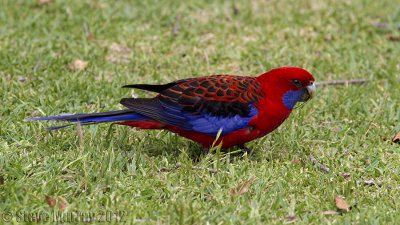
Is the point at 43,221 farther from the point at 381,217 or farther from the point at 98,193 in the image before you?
the point at 381,217

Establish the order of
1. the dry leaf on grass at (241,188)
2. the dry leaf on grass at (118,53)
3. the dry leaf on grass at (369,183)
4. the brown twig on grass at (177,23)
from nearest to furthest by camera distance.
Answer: the dry leaf on grass at (241,188) → the dry leaf on grass at (369,183) → the dry leaf on grass at (118,53) → the brown twig on grass at (177,23)

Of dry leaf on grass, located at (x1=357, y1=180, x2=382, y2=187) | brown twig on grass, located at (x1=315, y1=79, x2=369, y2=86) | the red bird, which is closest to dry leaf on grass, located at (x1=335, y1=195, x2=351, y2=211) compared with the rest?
dry leaf on grass, located at (x1=357, y1=180, x2=382, y2=187)

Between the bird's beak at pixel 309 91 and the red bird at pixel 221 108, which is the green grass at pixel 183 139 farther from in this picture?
the bird's beak at pixel 309 91

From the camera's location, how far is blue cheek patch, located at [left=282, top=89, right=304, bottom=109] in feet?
12.3

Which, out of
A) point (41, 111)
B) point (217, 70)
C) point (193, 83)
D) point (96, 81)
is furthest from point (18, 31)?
point (193, 83)

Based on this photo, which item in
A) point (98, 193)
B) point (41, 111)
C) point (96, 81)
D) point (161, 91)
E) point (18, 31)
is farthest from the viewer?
point (18, 31)

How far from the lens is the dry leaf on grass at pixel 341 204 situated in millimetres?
3175

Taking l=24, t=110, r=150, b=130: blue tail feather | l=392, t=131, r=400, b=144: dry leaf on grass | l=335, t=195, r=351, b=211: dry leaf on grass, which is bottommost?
l=335, t=195, r=351, b=211: dry leaf on grass

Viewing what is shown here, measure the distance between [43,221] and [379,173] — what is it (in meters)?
2.50

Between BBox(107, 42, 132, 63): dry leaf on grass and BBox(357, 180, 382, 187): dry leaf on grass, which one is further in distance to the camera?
BBox(107, 42, 132, 63): dry leaf on grass

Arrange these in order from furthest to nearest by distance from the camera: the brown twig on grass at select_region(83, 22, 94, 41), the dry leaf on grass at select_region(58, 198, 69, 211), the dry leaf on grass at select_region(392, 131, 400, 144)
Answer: the brown twig on grass at select_region(83, 22, 94, 41) < the dry leaf on grass at select_region(392, 131, 400, 144) < the dry leaf on grass at select_region(58, 198, 69, 211)

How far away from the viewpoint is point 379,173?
148 inches

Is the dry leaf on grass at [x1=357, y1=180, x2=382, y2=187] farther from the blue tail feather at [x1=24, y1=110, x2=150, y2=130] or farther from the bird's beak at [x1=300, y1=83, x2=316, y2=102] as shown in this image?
the blue tail feather at [x1=24, y1=110, x2=150, y2=130]

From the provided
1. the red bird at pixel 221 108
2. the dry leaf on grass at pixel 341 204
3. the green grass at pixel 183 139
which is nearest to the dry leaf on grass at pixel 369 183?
the green grass at pixel 183 139
